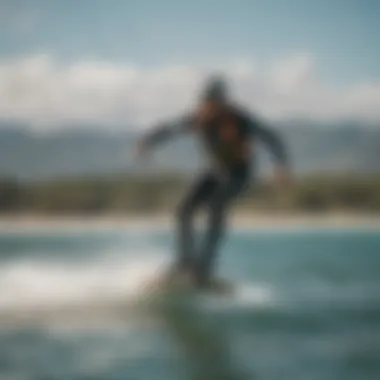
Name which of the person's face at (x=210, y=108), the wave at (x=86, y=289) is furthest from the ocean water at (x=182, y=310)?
the person's face at (x=210, y=108)

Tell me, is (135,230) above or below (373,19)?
below

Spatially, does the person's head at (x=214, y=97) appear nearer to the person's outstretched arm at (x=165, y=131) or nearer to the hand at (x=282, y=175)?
the person's outstretched arm at (x=165, y=131)

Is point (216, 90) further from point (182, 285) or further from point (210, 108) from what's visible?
point (182, 285)

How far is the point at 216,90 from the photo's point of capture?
1.46 m

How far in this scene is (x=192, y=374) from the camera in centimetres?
139

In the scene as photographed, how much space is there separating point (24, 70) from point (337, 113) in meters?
0.60

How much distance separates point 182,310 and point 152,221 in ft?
0.57

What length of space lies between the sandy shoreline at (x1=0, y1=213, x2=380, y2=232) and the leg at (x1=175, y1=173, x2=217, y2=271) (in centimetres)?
2

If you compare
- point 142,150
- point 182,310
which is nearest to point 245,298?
point 182,310

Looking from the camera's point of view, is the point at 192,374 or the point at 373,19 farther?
the point at 373,19

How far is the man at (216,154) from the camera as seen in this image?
145 centimetres

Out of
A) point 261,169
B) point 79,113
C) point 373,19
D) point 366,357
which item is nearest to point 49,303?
point 79,113

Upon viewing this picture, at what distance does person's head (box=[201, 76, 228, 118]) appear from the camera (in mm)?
1454

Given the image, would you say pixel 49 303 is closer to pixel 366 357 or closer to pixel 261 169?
pixel 261 169
